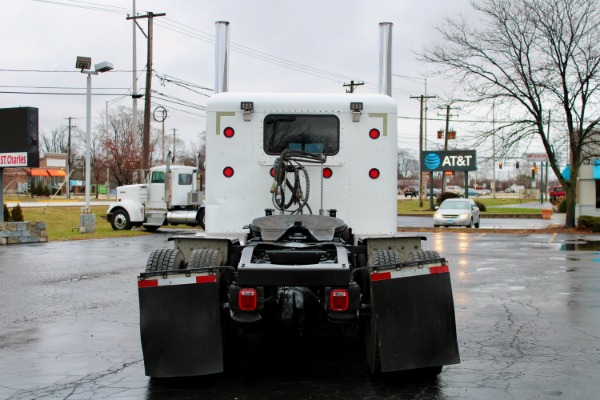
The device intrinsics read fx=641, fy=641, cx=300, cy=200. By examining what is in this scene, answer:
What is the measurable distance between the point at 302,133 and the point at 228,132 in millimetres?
850

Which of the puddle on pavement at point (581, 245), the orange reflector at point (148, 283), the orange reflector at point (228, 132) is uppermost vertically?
the orange reflector at point (228, 132)

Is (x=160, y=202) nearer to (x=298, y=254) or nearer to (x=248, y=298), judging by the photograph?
(x=298, y=254)

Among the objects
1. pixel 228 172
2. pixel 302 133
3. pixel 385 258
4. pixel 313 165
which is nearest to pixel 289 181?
pixel 313 165

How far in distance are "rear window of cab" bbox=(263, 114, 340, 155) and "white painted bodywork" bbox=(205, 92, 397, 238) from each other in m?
0.06

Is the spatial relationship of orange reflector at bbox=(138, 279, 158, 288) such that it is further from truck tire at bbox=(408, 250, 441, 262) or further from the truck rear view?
truck tire at bbox=(408, 250, 441, 262)

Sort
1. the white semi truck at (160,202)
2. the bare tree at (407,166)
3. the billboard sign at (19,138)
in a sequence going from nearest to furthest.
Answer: the billboard sign at (19,138), the white semi truck at (160,202), the bare tree at (407,166)

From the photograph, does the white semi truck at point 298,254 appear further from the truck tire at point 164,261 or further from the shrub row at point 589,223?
the shrub row at point 589,223

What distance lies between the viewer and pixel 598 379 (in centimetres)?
576

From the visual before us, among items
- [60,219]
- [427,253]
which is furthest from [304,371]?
[60,219]

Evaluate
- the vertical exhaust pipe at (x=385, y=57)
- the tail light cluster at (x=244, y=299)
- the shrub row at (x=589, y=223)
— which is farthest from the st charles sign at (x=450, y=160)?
the tail light cluster at (x=244, y=299)

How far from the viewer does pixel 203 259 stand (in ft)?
18.7

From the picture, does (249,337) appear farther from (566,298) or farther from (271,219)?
(566,298)

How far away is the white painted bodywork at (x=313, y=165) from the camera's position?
24.1 feet

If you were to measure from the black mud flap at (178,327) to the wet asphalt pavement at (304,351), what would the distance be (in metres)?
0.26
